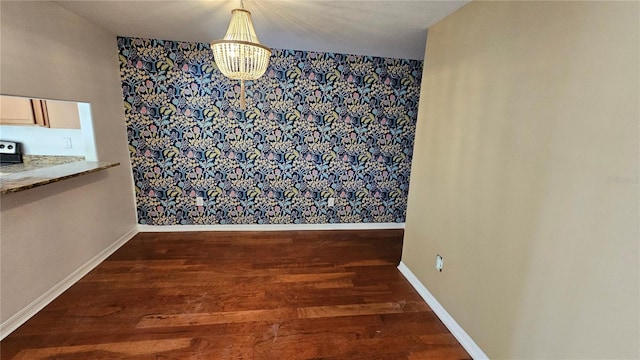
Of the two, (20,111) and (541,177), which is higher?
(20,111)

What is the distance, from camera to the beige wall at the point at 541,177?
1072 millimetres

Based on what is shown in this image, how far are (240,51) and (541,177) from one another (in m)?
1.76

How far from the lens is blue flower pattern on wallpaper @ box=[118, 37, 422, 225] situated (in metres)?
3.30

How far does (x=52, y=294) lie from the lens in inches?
88.6

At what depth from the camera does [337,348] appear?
188cm

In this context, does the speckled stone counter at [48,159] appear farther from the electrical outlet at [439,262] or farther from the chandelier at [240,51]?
the electrical outlet at [439,262]

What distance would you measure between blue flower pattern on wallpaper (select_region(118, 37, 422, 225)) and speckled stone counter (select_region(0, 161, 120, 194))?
0.84 metres

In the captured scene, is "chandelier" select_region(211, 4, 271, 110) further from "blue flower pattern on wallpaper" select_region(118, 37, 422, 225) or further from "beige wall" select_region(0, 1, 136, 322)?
"blue flower pattern on wallpaper" select_region(118, 37, 422, 225)

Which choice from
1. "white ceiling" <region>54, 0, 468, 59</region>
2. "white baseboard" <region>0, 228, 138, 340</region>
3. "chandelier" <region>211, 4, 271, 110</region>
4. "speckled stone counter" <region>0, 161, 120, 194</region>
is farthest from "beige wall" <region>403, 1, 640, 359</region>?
"white baseboard" <region>0, 228, 138, 340</region>

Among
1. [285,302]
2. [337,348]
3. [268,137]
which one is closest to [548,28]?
[337,348]

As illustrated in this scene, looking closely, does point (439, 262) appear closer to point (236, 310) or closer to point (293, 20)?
point (236, 310)

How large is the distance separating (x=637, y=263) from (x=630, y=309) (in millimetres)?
180

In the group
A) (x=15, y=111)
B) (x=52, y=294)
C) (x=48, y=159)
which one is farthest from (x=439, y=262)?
(x=15, y=111)

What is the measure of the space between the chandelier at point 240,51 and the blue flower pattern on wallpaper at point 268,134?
164 cm
